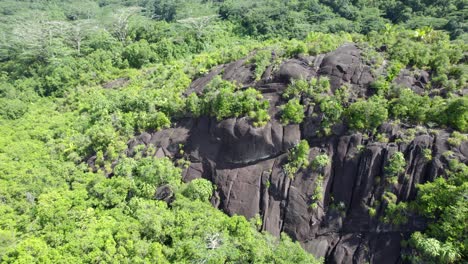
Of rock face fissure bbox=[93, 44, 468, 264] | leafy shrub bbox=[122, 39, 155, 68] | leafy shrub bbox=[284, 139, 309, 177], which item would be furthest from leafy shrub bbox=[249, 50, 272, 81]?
leafy shrub bbox=[122, 39, 155, 68]

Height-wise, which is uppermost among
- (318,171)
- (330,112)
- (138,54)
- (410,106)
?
(410,106)

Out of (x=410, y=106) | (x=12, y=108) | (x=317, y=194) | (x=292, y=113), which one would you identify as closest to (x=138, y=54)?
(x=12, y=108)

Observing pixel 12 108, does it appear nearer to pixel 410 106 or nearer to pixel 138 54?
pixel 138 54

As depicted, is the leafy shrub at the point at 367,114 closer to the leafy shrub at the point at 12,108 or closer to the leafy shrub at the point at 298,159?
the leafy shrub at the point at 298,159

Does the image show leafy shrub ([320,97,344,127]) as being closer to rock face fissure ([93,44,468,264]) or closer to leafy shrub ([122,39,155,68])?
rock face fissure ([93,44,468,264])

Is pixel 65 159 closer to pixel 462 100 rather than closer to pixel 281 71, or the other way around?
pixel 281 71

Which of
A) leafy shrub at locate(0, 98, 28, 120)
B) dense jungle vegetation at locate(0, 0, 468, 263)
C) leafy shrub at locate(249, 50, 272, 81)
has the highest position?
leafy shrub at locate(249, 50, 272, 81)
